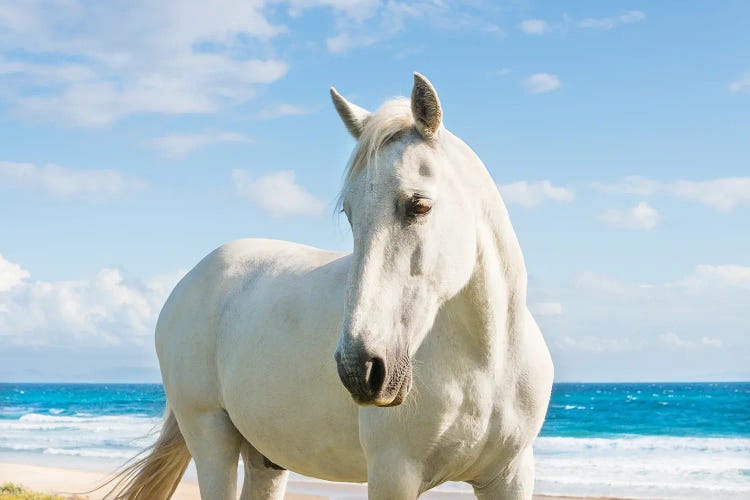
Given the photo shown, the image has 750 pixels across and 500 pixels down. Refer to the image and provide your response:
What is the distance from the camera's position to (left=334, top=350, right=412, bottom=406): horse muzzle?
2039 mm

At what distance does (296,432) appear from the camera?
3049mm

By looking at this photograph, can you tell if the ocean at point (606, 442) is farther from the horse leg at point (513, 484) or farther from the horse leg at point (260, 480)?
the horse leg at point (513, 484)

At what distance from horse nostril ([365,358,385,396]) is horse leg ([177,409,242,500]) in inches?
67.0

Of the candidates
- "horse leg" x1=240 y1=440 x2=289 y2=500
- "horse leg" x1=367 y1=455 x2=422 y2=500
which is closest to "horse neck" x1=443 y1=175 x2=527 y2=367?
"horse leg" x1=367 y1=455 x2=422 y2=500

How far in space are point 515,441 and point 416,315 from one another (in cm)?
74

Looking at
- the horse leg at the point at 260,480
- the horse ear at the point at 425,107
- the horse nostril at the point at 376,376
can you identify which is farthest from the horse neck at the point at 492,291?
the horse leg at the point at 260,480

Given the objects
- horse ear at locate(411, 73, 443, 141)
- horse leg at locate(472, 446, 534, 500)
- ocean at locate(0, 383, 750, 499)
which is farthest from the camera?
ocean at locate(0, 383, 750, 499)

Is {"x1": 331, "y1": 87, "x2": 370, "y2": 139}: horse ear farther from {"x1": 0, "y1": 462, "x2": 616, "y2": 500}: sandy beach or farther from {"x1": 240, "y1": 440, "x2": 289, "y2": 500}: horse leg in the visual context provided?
{"x1": 0, "y1": 462, "x2": 616, "y2": 500}: sandy beach

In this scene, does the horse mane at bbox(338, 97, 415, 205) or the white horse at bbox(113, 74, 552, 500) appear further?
the horse mane at bbox(338, 97, 415, 205)

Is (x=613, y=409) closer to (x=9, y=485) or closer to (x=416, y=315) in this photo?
(x=9, y=485)

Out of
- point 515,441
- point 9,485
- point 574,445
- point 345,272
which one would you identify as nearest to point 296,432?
point 345,272

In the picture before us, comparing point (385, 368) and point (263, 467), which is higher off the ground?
point (385, 368)

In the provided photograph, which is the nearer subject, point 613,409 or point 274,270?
point 274,270

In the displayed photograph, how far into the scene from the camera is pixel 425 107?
2.32 metres
